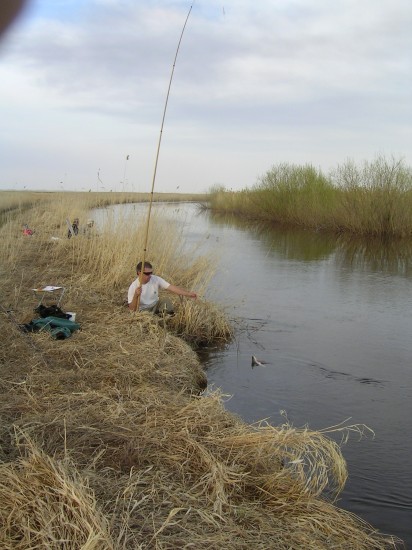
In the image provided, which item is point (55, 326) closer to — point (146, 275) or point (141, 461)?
point (146, 275)

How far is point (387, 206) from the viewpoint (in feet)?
69.9

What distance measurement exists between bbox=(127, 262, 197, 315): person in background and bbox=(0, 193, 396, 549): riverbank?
0.89m

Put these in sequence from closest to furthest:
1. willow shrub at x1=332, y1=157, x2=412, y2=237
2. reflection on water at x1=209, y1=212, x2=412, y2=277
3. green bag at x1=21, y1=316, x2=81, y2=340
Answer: green bag at x1=21, y1=316, x2=81, y2=340
reflection on water at x1=209, y1=212, x2=412, y2=277
willow shrub at x1=332, y1=157, x2=412, y2=237

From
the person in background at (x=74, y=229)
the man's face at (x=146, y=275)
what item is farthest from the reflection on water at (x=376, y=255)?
the man's face at (x=146, y=275)

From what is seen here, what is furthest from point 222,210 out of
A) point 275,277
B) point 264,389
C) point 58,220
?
point 264,389

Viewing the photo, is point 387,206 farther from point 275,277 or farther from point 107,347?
point 107,347

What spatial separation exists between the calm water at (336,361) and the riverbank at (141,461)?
0.38 meters

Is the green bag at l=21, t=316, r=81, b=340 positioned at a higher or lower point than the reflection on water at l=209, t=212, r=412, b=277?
lower

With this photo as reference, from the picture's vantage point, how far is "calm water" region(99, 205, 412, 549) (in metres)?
4.10

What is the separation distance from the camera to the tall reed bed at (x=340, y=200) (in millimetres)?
21172

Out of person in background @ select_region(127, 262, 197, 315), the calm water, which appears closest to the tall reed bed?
the calm water

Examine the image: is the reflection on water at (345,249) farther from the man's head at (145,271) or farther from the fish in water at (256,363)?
the man's head at (145,271)

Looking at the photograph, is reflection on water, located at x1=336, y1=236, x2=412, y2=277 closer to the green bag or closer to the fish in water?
the fish in water

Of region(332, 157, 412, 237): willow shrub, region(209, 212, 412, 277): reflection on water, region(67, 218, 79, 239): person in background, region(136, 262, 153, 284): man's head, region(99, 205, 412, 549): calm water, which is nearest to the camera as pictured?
region(99, 205, 412, 549): calm water
